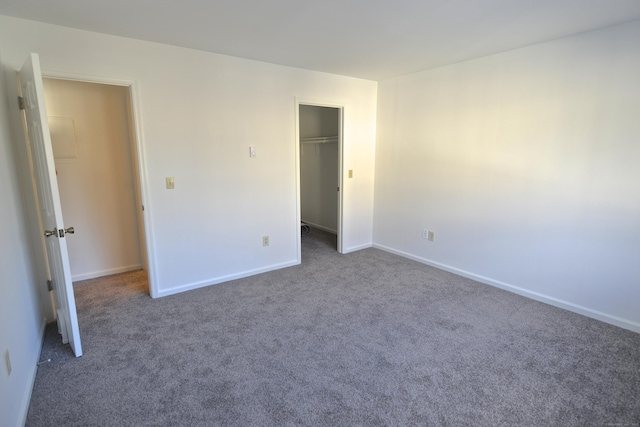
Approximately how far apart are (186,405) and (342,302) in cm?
164

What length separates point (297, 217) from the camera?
13.5 feet

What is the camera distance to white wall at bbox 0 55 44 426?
1.66m

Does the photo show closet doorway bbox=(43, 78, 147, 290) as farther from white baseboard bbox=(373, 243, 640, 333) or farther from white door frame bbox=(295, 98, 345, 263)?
white baseboard bbox=(373, 243, 640, 333)

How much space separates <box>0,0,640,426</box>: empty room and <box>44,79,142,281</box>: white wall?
23mm

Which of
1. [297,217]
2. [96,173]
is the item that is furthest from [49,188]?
[297,217]

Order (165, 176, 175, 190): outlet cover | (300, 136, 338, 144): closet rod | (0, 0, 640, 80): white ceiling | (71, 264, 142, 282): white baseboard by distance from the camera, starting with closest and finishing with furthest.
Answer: (0, 0, 640, 80): white ceiling < (165, 176, 175, 190): outlet cover < (71, 264, 142, 282): white baseboard < (300, 136, 338, 144): closet rod

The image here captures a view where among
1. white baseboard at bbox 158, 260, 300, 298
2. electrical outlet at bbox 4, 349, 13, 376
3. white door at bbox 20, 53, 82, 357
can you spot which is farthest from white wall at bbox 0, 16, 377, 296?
electrical outlet at bbox 4, 349, 13, 376

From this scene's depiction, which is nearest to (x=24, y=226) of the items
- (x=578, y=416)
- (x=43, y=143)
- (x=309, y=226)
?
(x=43, y=143)

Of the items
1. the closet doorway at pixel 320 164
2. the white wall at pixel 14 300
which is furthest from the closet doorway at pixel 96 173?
the closet doorway at pixel 320 164

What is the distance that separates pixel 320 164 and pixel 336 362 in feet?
13.5

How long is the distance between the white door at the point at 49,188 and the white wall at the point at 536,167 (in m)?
3.63

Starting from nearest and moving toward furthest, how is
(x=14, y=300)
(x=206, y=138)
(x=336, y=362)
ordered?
(x=14, y=300), (x=336, y=362), (x=206, y=138)

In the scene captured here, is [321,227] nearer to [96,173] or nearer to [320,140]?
[320,140]

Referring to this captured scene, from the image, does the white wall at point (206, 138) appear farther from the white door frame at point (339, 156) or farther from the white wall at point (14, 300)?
the white wall at point (14, 300)
